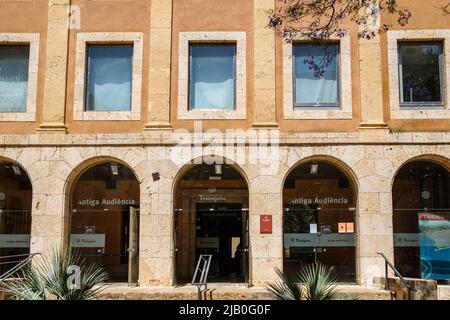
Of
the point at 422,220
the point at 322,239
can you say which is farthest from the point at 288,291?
the point at 422,220

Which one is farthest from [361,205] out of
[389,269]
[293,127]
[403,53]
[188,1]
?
[188,1]

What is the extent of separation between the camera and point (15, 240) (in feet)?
52.0

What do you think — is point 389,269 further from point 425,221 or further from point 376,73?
point 376,73

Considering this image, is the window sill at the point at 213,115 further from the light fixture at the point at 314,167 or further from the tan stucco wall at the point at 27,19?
the tan stucco wall at the point at 27,19

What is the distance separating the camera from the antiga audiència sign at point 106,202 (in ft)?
52.4

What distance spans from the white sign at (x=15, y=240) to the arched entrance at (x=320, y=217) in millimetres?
6944

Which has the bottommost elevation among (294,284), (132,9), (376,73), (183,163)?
(294,284)

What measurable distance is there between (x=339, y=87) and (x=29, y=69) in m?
8.61

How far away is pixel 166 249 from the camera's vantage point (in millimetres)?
15305

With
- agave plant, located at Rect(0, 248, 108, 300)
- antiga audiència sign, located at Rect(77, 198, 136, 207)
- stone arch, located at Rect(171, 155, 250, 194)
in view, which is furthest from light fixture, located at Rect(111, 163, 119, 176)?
agave plant, located at Rect(0, 248, 108, 300)

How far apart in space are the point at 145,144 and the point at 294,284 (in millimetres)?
6895

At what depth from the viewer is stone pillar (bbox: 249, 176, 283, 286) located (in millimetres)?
15141

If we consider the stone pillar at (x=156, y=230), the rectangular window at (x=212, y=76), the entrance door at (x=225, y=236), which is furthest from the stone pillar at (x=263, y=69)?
the stone pillar at (x=156, y=230)

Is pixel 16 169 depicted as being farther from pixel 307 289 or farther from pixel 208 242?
pixel 307 289
